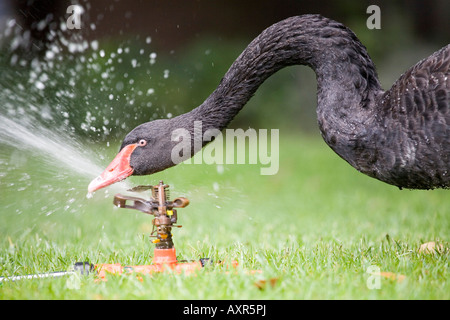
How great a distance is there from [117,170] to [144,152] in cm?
20

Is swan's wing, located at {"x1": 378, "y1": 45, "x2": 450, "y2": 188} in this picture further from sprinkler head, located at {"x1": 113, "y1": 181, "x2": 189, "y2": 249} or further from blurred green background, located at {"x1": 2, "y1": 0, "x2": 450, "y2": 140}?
blurred green background, located at {"x1": 2, "y1": 0, "x2": 450, "y2": 140}

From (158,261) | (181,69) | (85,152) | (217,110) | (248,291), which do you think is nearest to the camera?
(248,291)

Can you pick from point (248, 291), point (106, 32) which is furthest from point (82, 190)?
point (106, 32)

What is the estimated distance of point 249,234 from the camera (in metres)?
4.36

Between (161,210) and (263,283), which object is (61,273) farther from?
(263,283)

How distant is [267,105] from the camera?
11.0 metres

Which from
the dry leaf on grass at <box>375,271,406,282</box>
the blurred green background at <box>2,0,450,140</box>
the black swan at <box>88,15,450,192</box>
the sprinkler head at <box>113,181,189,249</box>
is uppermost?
the blurred green background at <box>2,0,450,140</box>

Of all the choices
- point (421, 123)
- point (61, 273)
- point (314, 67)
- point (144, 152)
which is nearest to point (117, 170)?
point (144, 152)

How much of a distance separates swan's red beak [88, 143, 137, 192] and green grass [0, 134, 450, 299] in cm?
51

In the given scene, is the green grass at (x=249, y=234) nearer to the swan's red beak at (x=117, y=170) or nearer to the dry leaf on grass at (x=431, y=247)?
the dry leaf on grass at (x=431, y=247)

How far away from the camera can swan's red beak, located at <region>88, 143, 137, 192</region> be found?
3.08 m

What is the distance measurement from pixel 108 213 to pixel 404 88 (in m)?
3.47

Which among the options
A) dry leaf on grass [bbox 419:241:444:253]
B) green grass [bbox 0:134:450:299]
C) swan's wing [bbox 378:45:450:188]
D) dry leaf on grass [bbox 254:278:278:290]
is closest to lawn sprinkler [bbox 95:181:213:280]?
green grass [bbox 0:134:450:299]

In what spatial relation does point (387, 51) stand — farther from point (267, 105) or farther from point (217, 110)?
A: point (217, 110)
